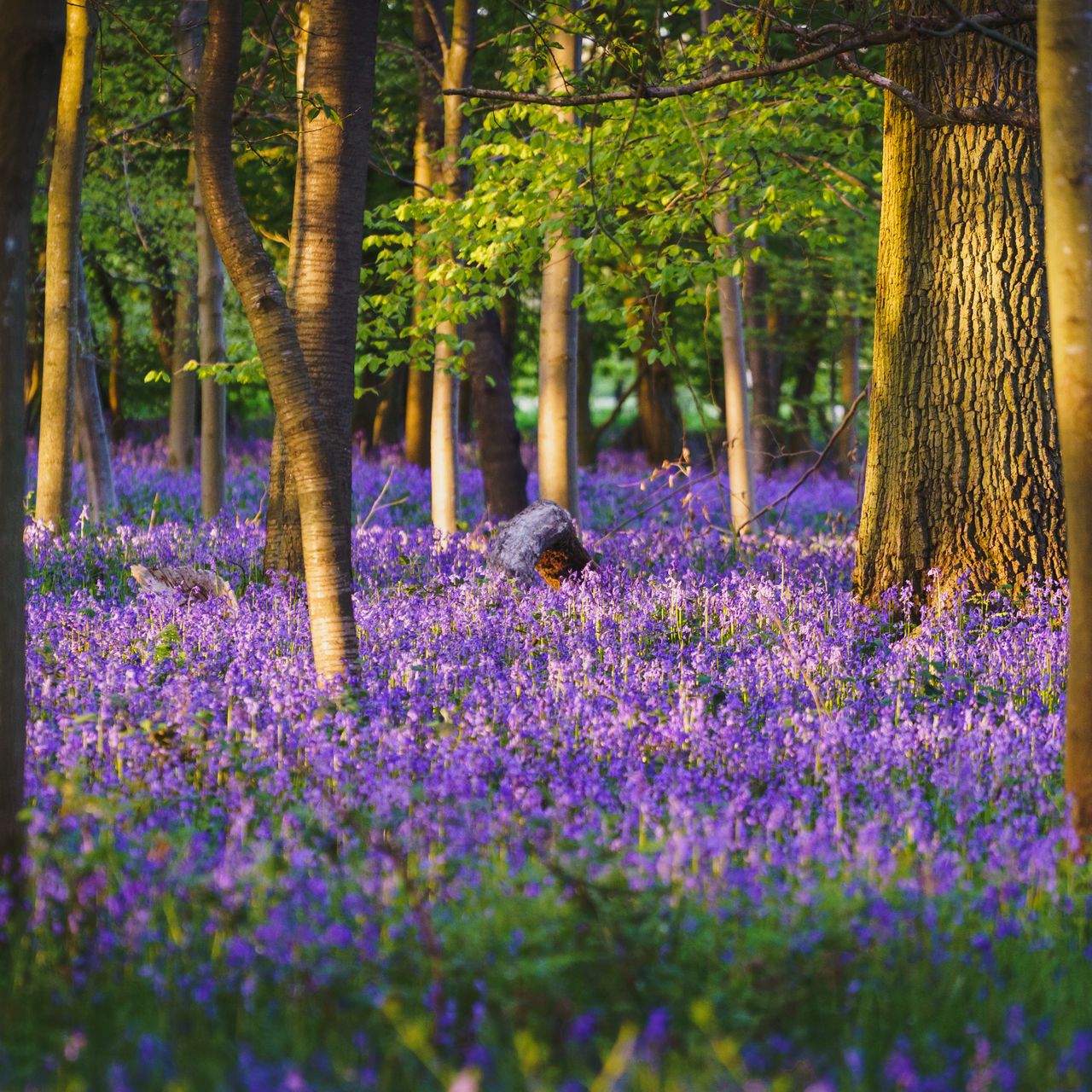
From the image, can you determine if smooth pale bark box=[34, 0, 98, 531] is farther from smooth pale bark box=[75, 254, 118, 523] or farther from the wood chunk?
the wood chunk

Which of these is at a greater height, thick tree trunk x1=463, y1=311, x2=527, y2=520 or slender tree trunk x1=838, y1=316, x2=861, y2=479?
slender tree trunk x1=838, y1=316, x2=861, y2=479

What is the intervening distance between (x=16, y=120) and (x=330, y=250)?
4054 millimetres

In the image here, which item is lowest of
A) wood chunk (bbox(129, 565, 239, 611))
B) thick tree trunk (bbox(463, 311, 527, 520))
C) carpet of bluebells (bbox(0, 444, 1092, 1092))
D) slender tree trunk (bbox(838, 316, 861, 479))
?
carpet of bluebells (bbox(0, 444, 1092, 1092))

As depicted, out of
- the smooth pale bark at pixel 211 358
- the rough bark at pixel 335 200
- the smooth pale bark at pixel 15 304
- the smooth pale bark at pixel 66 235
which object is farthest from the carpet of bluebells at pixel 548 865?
the smooth pale bark at pixel 211 358

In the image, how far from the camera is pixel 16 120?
388cm

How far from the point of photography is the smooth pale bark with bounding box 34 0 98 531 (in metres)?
11.3

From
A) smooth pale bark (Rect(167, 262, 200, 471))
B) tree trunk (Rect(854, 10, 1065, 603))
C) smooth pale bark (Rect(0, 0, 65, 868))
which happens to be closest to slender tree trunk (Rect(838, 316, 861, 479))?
smooth pale bark (Rect(167, 262, 200, 471))

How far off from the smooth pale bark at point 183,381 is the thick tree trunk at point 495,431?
4.85 m

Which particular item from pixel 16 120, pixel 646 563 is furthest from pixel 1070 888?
pixel 646 563

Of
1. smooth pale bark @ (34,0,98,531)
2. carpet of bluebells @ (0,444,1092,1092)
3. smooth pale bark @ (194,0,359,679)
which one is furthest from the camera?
smooth pale bark @ (34,0,98,531)

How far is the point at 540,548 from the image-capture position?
31.6ft

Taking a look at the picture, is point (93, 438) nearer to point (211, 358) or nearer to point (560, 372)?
point (211, 358)

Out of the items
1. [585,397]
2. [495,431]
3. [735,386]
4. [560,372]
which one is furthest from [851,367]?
[560,372]

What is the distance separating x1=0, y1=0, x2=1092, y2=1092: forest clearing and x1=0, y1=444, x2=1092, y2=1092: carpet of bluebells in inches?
0.9
